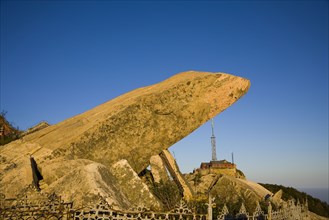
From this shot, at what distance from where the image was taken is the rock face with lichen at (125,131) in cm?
1088

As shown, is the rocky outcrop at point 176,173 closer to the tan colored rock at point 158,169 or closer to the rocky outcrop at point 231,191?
the tan colored rock at point 158,169

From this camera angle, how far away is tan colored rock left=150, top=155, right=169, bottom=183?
13156 mm

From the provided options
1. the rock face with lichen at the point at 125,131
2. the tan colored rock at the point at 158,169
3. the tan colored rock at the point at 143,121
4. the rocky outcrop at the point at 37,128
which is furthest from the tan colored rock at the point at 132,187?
the rocky outcrop at the point at 37,128

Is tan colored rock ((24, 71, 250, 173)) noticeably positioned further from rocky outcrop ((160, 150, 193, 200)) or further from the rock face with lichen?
rocky outcrop ((160, 150, 193, 200))

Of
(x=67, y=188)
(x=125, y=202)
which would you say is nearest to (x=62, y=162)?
(x=67, y=188)

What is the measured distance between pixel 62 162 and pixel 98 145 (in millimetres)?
1504

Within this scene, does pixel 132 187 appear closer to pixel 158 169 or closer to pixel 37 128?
pixel 158 169

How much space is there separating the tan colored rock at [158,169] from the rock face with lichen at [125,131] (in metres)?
0.22

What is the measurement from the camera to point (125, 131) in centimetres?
1252

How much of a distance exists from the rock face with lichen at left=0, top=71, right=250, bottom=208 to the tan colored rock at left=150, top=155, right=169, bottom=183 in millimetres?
224

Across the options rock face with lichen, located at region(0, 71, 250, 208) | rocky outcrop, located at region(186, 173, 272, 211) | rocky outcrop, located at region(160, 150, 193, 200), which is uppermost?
rock face with lichen, located at region(0, 71, 250, 208)

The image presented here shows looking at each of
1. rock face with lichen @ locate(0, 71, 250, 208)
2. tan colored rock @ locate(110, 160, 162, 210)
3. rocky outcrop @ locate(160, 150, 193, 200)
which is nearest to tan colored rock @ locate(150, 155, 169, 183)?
rock face with lichen @ locate(0, 71, 250, 208)

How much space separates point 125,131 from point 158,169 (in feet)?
6.50

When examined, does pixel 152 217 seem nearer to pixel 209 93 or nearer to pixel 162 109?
pixel 162 109
